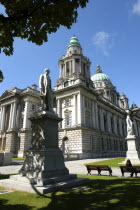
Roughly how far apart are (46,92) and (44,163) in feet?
13.6

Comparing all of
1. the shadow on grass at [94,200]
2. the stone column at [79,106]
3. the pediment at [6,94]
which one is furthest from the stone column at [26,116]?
the shadow on grass at [94,200]

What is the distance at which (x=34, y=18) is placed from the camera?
8.41 m

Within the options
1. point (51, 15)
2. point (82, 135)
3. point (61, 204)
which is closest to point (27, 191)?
point (61, 204)

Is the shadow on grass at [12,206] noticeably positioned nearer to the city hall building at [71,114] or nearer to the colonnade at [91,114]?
the city hall building at [71,114]

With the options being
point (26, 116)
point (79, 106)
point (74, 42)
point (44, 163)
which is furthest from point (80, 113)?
point (44, 163)

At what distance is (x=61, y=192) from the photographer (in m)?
6.92

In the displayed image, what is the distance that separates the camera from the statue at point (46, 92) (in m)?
9.74

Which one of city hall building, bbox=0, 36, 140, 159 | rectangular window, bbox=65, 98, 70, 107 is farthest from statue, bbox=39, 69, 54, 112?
rectangular window, bbox=65, 98, 70, 107

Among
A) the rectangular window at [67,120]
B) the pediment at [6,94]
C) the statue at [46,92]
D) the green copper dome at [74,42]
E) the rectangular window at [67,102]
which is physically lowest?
the statue at [46,92]

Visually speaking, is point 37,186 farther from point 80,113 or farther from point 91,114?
point 91,114

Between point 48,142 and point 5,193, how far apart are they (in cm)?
298

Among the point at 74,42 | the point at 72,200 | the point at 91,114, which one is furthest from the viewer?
the point at 74,42

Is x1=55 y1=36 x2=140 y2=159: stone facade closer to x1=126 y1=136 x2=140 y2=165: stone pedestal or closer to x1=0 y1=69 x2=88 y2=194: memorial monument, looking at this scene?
x1=126 y1=136 x2=140 y2=165: stone pedestal

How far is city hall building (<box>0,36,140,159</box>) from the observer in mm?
37000
